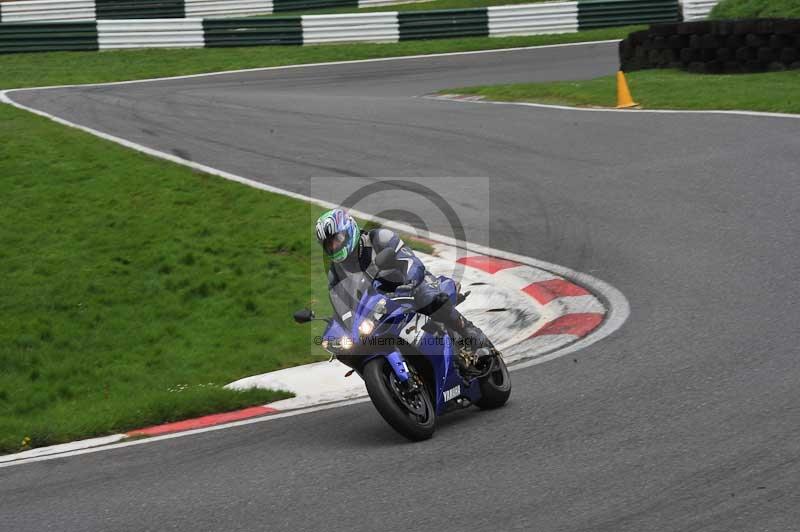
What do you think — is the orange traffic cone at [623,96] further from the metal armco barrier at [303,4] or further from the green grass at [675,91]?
the metal armco barrier at [303,4]

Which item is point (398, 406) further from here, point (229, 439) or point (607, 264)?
point (607, 264)

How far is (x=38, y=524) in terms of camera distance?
227 inches

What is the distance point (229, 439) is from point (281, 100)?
14.0m

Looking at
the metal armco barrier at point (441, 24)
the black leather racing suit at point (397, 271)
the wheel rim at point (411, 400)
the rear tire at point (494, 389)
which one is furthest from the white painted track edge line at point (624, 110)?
the wheel rim at point (411, 400)

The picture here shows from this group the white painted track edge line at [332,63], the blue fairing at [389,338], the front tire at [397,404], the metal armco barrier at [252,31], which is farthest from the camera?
the metal armco barrier at [252,31]

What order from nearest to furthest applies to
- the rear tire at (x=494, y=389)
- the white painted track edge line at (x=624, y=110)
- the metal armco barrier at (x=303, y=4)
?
the rear tire at (x=494, y=389)
the white painted track edge line at (x=624, y=110)
the metal armco barrier at (x=303, y=4)

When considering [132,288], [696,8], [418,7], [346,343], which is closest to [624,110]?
[132,288]

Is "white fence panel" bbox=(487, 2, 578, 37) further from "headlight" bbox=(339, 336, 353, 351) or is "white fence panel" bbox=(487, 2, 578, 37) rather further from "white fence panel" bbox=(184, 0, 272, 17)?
"headlight" bbox=(339, 336, 353, 351)

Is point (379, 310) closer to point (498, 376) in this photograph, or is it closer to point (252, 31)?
point (498, 376)

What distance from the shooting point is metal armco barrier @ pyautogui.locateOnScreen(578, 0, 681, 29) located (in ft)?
97.7

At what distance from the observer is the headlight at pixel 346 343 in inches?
260

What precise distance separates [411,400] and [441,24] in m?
23.5

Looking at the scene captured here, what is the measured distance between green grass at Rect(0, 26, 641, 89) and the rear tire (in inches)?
744

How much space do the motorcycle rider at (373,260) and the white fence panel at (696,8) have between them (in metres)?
23.8
